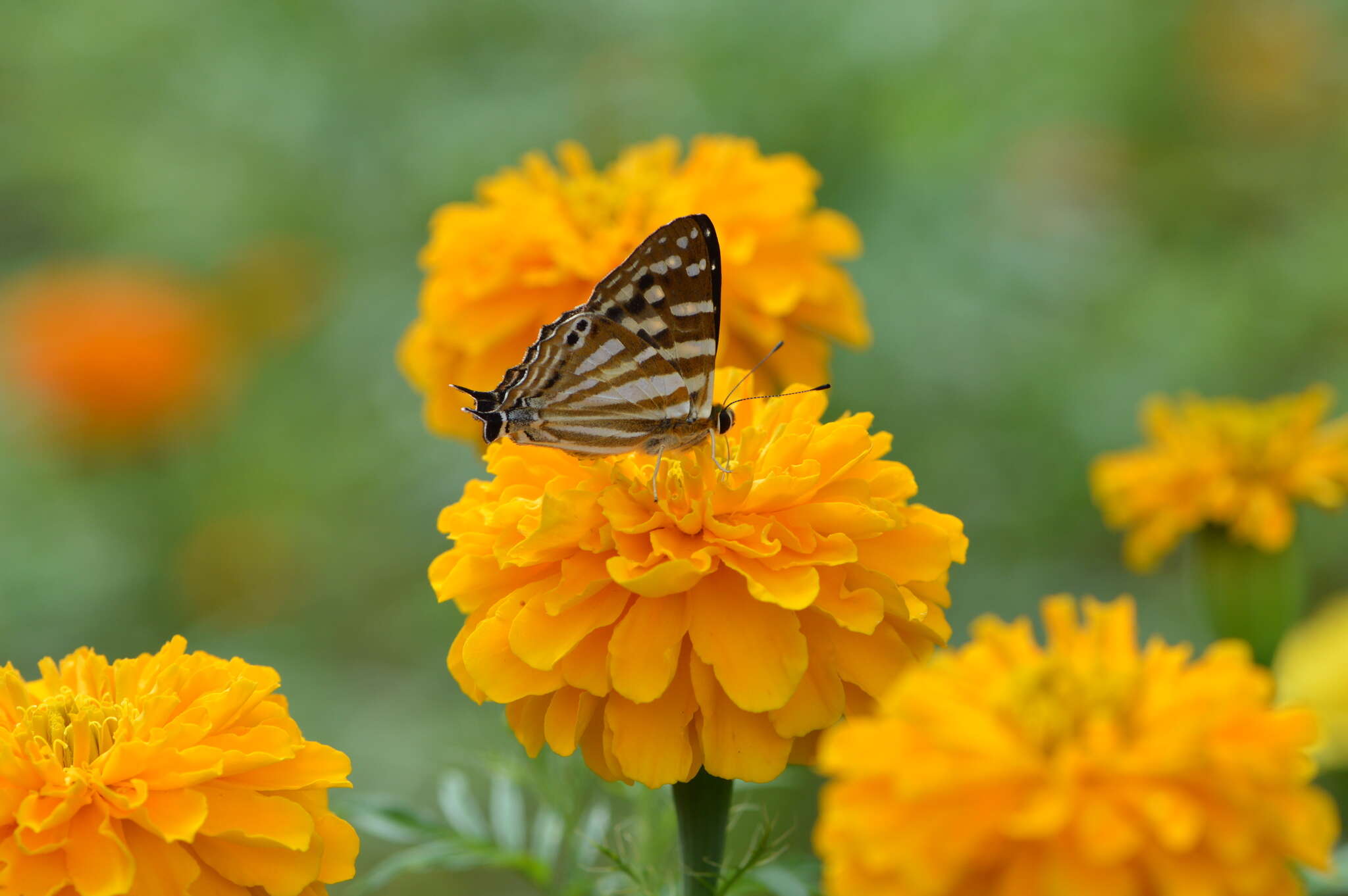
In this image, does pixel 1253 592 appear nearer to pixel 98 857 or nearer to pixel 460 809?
pixel 460 809

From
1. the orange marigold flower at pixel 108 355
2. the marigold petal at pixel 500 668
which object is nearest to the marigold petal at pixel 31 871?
the marigold petal at pixel 500 668

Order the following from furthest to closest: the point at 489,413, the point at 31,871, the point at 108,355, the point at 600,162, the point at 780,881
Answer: the point at 108,355
the point at 600,162
the point at 489,413
the point at 780,881
the point at 31,871

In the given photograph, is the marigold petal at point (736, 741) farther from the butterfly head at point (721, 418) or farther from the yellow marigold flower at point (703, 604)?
the butterfly head at point (721, 418)

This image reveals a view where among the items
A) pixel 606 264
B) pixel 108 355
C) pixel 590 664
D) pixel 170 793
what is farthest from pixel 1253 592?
pixel 108 355

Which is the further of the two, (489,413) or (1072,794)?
Result: (489,413)

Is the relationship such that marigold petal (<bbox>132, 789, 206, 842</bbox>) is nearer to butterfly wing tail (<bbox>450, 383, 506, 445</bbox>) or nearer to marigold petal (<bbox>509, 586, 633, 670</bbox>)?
marigold petal (<bbox>509, 586, 633, 670</bbox>)

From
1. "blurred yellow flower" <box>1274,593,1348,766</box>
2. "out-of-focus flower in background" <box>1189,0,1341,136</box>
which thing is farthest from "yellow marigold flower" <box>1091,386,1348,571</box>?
"out-of-focus flower in background" <box>1189,0,1341,136</box>
